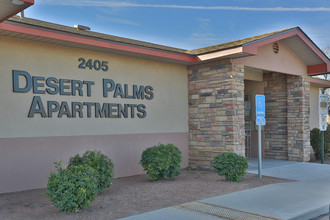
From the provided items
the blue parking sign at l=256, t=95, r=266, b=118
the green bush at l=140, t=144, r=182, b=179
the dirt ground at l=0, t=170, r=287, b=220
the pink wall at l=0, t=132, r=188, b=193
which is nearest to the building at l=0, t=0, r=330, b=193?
the pink wall at l=0, t=132, r=188, b=193

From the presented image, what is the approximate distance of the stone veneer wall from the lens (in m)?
14.2

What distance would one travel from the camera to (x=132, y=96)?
35.1 ft

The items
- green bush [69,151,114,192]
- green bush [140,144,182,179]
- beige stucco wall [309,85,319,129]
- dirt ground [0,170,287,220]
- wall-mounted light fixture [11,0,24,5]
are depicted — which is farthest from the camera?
beige stucco wall [309,85,319,129]

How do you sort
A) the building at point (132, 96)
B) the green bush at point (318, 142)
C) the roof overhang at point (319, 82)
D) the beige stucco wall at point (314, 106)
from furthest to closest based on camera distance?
the beige stucco wall at point (314, 106) < the roof overhang at point (319, 82) < the green bush at point (318, 142) < the building at point (132, 96)

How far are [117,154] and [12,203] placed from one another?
3672 mm

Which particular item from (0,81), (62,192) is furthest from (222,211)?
(0,81)

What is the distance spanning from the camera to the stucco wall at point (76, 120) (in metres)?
8.20

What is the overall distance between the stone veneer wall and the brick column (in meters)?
0.26

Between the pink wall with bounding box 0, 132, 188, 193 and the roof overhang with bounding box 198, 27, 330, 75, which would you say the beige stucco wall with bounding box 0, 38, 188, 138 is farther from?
the roof overhang with bounding box 198, 27, 330, 75

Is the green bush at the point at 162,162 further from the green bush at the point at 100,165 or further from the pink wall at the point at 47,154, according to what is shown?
the green bush at the point at 100,165

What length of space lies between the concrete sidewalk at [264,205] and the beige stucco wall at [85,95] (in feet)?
13.5

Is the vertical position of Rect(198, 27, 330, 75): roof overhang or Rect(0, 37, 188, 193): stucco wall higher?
Rect(198, 27, 330, 75): roof overhang

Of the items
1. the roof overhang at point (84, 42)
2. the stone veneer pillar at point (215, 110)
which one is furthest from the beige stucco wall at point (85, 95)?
the stone veneer pillar at point (215, 110)

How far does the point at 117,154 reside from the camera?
10289mm
